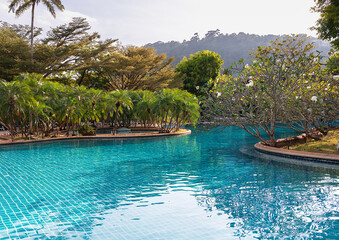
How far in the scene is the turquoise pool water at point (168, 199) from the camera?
548 cm

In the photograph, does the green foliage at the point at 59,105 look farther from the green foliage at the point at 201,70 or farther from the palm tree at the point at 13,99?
the green foliage at the point at 201,70

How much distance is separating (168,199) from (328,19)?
17.3m

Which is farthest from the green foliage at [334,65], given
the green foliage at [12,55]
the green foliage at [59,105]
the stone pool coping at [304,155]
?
the green foliage at [12,55]

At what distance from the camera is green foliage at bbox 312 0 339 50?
1714cm

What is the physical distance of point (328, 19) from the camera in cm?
1852

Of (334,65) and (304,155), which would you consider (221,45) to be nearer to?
(334,65)

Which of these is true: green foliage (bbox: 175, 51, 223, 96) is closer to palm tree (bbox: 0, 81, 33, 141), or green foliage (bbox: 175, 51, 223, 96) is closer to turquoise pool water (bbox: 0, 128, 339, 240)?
palm tree (bbox: 0, 81, 33, 141)

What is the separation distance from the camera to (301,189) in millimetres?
7895

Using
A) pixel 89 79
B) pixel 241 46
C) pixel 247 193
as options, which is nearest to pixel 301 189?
pixel 247 193

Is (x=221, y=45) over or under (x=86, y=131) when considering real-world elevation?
over

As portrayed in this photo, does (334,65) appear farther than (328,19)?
No

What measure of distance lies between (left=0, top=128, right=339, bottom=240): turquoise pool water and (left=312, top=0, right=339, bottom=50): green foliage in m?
10.9

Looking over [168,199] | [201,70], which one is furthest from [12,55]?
[168,199]

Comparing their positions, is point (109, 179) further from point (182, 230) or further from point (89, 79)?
point (89, 79)
